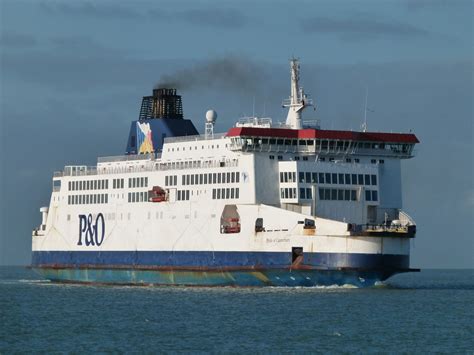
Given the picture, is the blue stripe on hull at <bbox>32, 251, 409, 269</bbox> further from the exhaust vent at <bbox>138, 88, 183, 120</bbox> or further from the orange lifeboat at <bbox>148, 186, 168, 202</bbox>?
the exhaust vent at <bbox>138, 88, 183, 120</bbox>

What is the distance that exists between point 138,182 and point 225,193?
8304 mm

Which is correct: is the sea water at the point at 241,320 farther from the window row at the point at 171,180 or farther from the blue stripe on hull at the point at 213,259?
the window row at the point at 171,180

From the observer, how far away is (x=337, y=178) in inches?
2778

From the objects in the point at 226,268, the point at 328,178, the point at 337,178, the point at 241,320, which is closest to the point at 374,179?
the point at 337,178

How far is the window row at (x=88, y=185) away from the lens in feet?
267

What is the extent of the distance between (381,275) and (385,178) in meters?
8.69

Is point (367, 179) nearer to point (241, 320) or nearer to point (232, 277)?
point (232, 277)

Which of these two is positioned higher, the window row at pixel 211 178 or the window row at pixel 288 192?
the window row at pixel 211 178

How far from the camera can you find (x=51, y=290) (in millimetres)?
78250

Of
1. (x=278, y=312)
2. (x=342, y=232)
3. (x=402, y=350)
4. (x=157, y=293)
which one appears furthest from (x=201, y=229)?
(x=402, y=350)

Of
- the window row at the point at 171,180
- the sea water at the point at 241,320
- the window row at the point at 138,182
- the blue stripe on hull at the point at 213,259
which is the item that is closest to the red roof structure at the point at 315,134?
the window row at the point at 171,180

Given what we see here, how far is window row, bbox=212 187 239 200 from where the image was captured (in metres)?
71.2

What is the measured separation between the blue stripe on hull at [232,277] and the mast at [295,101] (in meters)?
9.18

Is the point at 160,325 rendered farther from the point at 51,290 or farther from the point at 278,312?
the point at 51,290
